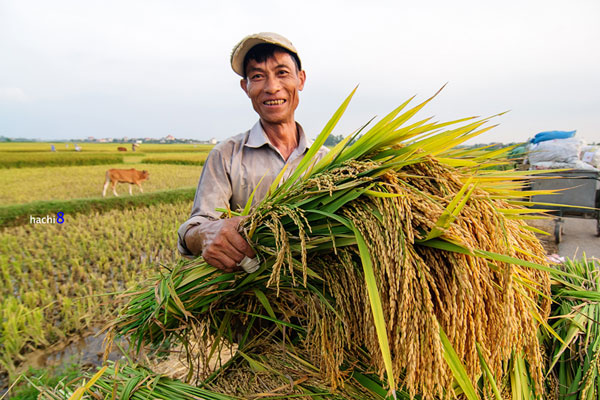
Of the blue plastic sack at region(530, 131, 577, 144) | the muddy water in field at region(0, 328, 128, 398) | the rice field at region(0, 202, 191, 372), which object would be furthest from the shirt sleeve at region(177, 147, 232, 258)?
the blue plastic sack at region(530, 131, 577, 144)

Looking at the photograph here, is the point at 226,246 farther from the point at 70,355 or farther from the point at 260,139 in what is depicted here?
the point at 70,355

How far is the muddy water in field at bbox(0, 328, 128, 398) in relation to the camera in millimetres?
2955

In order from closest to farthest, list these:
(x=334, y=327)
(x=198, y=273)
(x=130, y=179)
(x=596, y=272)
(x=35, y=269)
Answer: (x=334, y=327) < (x=198, y=273) < (x=596, y=272) < (x=35, y=269) < (x=130, y=179)

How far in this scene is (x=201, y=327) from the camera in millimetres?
1289

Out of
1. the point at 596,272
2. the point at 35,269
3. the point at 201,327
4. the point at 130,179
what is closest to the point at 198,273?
the point at 201,327

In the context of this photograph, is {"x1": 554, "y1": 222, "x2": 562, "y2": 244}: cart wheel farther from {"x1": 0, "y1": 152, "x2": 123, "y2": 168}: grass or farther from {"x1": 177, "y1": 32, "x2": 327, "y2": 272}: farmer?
{"x1": 0, "y1": 152, "x2": 123, "y2": 168}: grass

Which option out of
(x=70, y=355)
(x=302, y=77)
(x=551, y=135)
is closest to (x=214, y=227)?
(x=302, y=77)

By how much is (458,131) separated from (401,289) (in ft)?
1.77

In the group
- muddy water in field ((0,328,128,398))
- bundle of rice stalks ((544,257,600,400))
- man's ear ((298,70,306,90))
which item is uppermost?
man's ear ((298,70,306,90))

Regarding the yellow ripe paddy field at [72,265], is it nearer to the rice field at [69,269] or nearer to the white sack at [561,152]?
the rice field at [69,269]

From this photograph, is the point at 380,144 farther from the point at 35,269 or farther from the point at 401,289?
the point at 35,269

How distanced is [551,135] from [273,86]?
42.1 ft

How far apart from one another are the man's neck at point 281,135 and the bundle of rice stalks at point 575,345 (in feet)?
4.77

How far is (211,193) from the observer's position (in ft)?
5.34
